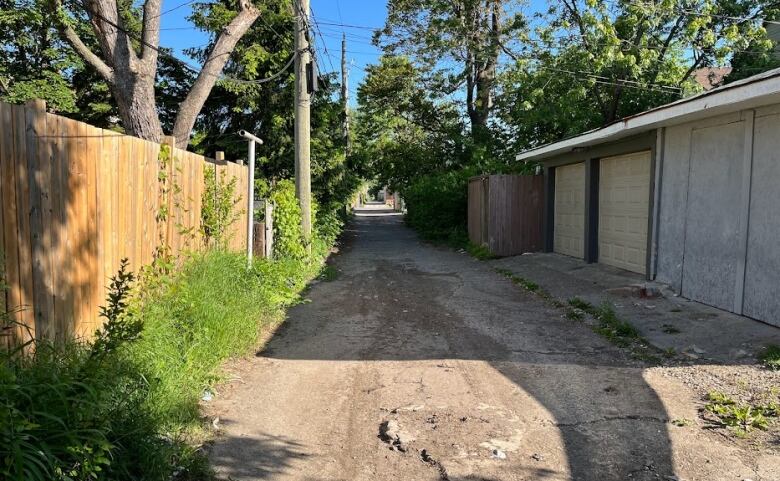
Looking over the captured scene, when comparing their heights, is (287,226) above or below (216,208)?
below

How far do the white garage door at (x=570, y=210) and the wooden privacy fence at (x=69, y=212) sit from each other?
9626mm

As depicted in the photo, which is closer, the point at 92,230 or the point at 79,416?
the point at 79,416

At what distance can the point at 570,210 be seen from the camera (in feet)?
44.2

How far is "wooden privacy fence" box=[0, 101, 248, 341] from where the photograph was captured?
10.9 feet

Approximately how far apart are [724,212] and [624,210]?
3.52 metres

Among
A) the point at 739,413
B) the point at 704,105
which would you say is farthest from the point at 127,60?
the point at 739,413

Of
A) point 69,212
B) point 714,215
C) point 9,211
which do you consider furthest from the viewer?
point 714,215

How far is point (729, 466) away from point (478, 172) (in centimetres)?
1645

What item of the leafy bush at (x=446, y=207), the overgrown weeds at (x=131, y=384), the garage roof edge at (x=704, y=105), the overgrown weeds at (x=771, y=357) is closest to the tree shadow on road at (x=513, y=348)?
the overgrown weeds at (x=131, y=384)

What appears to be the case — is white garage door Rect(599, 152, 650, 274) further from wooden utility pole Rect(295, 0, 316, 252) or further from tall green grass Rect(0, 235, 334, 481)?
tall green grass Rect(0, 235, 334, 481)

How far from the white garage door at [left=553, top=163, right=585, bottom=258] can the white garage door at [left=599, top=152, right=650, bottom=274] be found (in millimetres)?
794

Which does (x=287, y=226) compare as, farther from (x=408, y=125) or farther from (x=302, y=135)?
(x=408, y=125)

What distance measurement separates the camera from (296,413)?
14.3 ft

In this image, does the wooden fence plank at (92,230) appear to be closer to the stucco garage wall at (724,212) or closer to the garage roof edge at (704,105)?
the garage roof edge at (704,105)
